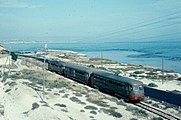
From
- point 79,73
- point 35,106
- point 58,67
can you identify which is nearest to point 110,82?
point 79,73

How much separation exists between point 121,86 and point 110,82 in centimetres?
319

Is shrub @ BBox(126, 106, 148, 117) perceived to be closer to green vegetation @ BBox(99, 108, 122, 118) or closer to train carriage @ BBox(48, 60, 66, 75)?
green vegetation @ BBox(99, 108, 122, 118)

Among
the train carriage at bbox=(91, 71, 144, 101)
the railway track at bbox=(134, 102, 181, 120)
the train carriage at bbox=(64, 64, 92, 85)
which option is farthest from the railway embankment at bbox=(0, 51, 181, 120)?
Answer: the train carriage at bbox=(64, 64, 92, 85)

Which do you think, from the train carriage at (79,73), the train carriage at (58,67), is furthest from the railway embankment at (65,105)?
the train carriage at (58,67)

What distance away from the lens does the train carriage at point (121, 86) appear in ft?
127

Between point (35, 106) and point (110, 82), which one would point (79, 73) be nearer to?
point (110, 82)

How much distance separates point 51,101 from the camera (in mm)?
40188

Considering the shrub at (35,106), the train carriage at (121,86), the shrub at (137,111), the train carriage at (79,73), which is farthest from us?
the train carriage at (79,73)

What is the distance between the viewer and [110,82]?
43281 millimetres

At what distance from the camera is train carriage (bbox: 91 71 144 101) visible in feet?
127

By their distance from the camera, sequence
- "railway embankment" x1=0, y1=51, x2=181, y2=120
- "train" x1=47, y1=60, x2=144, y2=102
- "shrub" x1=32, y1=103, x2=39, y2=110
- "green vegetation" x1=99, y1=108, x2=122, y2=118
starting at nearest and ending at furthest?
"railway embankment" x1=0, y1=51, x2=181, y2=120
"green vegetation" x1=99, y1=108, x2=122, y2=118
"shrub" x1=32, y1=103, x2=39, y2=110
"train" x1=47, y1=60, x2=144, y2=102

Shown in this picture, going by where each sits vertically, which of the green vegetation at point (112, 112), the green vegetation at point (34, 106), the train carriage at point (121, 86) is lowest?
the green vegetation at point (112, 112)

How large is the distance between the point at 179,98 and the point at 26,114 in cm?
2101

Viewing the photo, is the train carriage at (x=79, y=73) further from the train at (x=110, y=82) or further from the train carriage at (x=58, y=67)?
the train carriage at (x=58, y=67)
